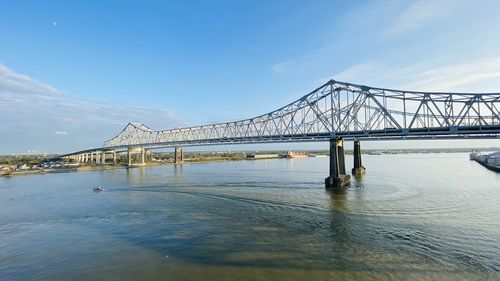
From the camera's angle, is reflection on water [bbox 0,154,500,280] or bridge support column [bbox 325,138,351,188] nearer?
reflection on water [bbox 0,154,500,280]

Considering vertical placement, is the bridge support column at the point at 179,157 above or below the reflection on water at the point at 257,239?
above

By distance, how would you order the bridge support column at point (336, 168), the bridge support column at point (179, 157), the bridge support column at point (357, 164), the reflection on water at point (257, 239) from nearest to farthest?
the reflection on water at point (257, 239) < the bridge support column at point (336, 168) < the bridge support column at point (357, 164) < the bridge support column at point (179, 157)

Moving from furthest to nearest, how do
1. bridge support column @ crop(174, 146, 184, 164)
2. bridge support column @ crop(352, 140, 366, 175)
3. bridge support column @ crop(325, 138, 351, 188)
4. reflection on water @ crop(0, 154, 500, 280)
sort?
bridge support column @ crop(174, 146, 184, 164)
bridge support column @ crop(352, 140, 366, 175)
bridge support column @ crop(325, 138, 351, 188)
reflection on water @ crop(0, 154, 500, 280)

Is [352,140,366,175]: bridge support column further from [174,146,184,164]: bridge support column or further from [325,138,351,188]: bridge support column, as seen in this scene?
[174,146,184,164]: bridge support column

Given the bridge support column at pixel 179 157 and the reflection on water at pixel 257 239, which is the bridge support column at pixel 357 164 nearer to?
the reflection on water at pixel 257 239

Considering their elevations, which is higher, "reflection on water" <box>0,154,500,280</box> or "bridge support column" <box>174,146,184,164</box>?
"bridge support column" <box>174,146,184,164</box>

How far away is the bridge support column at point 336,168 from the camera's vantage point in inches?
1628

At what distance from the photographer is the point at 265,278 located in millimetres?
12383

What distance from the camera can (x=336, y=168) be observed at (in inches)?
1719

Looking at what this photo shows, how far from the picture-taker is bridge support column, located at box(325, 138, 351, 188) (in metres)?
41.3

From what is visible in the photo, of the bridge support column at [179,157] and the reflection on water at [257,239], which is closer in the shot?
the reflection on water at [257,239]

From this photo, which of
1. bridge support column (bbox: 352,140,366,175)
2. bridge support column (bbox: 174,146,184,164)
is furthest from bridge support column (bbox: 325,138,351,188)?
bridge support column (bbox: 174,146,184,164)

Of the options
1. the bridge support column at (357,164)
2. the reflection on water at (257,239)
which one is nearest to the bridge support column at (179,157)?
the bridge support column at (357,164)

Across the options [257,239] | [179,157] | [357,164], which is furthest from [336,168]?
[179,157]
